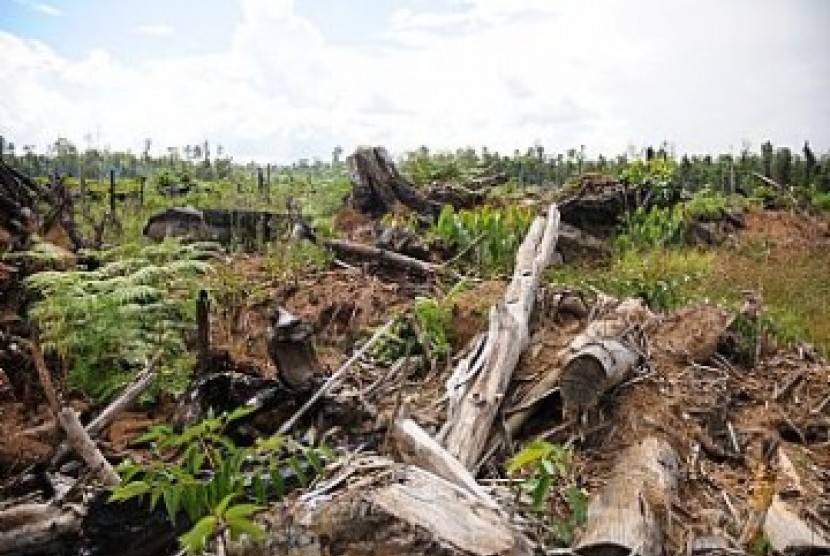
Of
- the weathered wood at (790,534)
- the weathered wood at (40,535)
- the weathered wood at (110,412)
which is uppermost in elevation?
the weathered wood at (110,412)

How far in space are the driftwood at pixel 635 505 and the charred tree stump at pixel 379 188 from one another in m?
8.02

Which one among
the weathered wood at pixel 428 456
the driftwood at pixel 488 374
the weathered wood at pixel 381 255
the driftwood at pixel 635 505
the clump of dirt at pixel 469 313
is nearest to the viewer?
the driftwood at pixel 635 505

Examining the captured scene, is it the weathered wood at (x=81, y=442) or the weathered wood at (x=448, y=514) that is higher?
the weathered wood at (x=448, y=514)

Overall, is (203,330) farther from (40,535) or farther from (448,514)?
Answer: (448,514)

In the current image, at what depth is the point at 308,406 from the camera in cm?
395

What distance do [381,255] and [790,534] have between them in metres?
5.23

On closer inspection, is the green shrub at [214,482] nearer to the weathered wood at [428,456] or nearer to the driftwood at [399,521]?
the driftwood at [399,521]

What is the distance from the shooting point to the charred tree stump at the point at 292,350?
13.1 ft

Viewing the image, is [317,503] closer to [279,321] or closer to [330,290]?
[279,321]

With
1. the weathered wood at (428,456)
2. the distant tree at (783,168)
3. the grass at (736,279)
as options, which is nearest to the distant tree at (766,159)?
the distant tree at (783,168)

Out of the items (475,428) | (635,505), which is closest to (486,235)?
(475,428)

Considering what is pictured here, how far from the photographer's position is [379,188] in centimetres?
1172

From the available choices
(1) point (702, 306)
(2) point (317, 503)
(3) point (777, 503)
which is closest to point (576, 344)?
(3) point (777, 503)

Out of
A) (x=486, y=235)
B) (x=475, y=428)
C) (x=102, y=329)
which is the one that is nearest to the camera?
(x=475, y=428)
